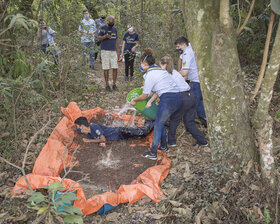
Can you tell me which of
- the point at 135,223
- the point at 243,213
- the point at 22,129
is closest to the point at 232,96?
the point at 243,213

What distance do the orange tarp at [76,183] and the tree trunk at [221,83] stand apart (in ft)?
2.96

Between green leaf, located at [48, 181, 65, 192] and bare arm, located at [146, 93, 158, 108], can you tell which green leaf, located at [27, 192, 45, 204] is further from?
bare arm, located at [146, 93, 158, 108]

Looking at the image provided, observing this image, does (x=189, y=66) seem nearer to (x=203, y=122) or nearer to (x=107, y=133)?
(x=203, y=122)

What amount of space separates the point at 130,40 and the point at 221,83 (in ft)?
15.9

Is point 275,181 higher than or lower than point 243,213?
higher

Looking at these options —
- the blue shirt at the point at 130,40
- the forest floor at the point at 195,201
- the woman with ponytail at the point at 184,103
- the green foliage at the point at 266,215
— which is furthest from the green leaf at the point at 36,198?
the blue shirt at the point at 130,40

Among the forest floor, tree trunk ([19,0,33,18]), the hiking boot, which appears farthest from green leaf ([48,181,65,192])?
the hiking boot

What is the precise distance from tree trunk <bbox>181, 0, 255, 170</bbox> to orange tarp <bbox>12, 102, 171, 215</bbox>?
90 cm

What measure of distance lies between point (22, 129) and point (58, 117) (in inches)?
34.9

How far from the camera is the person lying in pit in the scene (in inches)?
178

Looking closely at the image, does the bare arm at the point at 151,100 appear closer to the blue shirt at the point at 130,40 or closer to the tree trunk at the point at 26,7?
the tree trunk at the point at 26,7

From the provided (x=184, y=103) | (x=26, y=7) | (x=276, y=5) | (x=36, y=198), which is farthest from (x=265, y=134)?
(x=26, y=7)

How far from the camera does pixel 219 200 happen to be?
2.74 meters

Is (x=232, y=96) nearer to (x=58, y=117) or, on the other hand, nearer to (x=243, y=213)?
(x=243, y=213)
